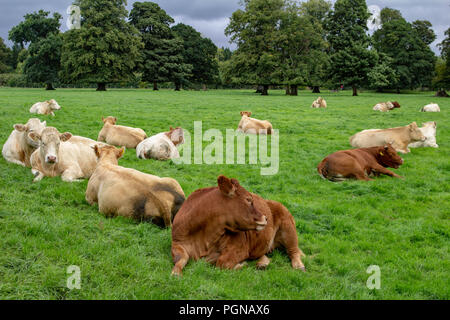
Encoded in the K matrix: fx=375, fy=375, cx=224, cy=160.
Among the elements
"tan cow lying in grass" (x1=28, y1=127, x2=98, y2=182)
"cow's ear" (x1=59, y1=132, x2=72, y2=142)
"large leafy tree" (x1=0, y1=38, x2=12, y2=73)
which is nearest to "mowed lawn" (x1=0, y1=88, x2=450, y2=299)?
"tan cow lying in grass" (x1=28, y1=127, x2=98, y2=182)

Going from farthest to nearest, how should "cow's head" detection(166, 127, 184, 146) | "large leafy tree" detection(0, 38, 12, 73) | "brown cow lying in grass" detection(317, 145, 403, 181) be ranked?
"large leafy tree" detection(0, 38, 12, 73), "cow's head" detection(166, 127, 184, 146), "brown cow lying in grass" detection(317, 145, 403, 181)

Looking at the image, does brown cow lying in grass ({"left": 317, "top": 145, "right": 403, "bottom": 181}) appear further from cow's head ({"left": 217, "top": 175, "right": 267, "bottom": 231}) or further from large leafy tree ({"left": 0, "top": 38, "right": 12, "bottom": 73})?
large leafy tree ({"left": 0, "top": 38, "right": 12, "bottom": 73})

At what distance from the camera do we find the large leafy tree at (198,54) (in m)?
65.3

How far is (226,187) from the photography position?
14.5ft

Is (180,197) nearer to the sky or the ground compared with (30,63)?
nearer to the ground

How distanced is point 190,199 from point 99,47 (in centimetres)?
4763

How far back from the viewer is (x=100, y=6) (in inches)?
1980

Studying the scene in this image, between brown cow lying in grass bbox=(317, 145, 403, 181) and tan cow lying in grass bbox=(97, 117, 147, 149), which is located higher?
tan cow lying in grass bbox=(97, 117, 147, 149)

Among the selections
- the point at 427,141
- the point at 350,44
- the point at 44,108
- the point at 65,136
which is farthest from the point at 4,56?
the point at 427,141

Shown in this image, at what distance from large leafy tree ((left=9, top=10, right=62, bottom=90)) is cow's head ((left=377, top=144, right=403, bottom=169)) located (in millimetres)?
54895

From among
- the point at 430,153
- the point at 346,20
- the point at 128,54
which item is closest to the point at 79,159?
the point at 430,153

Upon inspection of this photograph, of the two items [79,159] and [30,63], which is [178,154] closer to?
[79,159]

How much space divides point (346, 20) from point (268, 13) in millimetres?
11615

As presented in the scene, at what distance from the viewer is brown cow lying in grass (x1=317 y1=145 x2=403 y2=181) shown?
8.75 m
